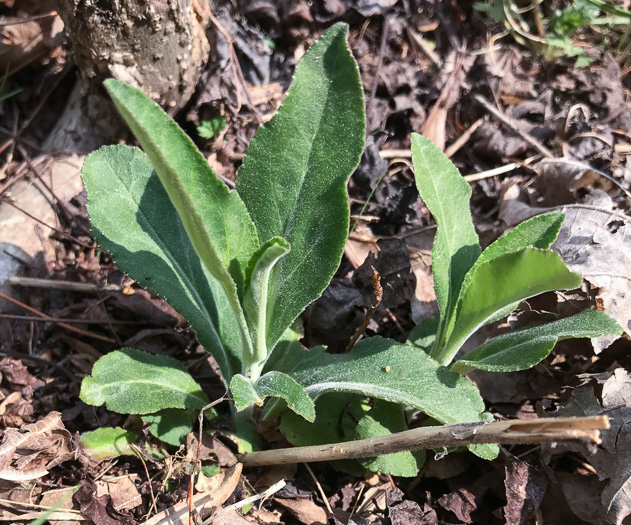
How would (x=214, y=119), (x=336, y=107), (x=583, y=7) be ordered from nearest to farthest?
(x=336, y=107) < (x=214, y=119) < (x=583, y=7)

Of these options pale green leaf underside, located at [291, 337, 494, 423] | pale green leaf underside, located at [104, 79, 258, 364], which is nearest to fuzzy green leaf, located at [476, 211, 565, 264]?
pale green leaf underside, located at [291, 337, 494, 423]

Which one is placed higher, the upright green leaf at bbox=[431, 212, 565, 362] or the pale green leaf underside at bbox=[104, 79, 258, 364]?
the pale green leaf underside at bbox=[104, 79, 258, 364]

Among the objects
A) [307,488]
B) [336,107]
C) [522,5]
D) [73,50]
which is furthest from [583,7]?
[307,488]

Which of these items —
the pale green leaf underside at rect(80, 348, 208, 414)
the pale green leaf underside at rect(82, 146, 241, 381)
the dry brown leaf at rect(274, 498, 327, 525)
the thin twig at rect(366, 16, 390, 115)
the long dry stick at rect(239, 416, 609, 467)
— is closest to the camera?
the long dry stick at rect(239, 416, 609, 467)

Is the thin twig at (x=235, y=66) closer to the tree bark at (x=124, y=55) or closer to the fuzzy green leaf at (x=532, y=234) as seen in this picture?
the tree bark at (x=124, y=55)

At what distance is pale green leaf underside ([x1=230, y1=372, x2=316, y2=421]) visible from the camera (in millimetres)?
1479

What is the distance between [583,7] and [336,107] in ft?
8.56

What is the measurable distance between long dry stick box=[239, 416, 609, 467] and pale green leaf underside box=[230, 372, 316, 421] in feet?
0.74

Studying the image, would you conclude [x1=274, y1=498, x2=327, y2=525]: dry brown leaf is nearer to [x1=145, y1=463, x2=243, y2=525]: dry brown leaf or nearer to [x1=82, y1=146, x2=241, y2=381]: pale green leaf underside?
[x1=145, y1=463, x2=243, y2=525]: dry brown leaf

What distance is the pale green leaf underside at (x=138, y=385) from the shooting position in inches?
A: 66.1

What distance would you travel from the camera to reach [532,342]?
1.69 meters

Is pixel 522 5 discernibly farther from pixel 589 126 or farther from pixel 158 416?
pixel 158 416

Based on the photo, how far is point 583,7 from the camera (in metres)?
3.37

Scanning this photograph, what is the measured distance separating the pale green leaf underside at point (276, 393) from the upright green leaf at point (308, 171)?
6.7 inches
